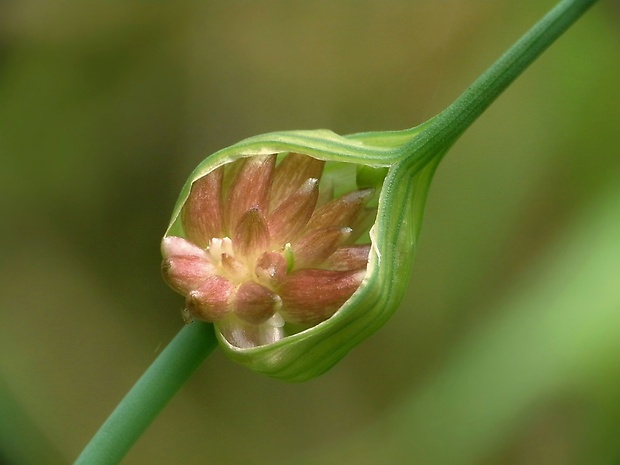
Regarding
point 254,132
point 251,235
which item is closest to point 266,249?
point 251,235

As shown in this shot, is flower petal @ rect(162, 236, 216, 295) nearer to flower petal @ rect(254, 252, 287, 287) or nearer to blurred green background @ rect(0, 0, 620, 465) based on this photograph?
flower petal @ rect(254, 252, 287, 287)

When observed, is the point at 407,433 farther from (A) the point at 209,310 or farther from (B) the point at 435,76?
(A) the point at 209,310

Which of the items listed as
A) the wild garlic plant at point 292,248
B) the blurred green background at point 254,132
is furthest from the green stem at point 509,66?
the blurred green background at point 254,132

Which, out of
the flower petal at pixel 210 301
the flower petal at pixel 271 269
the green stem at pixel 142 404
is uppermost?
the flower petal at pixel 271 269

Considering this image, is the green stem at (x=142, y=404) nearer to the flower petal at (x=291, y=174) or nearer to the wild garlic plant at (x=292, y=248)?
the wild garlic plant at (x=292, y=248)

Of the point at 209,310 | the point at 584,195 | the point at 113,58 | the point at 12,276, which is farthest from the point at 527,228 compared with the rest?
the point at 209,310

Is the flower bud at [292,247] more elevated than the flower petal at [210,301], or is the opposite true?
the flower bud at [292,247]
